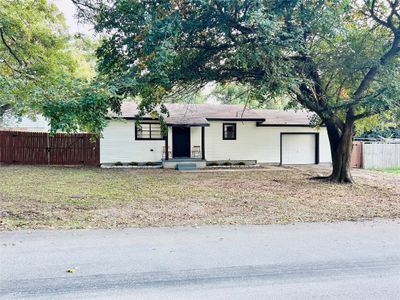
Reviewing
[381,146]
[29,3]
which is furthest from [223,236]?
[381,146]

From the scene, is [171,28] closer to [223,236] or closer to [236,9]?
[236,9]

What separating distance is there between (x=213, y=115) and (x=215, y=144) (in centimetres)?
168

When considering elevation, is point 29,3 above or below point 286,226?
above

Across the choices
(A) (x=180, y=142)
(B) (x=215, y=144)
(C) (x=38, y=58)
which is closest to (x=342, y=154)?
Answer: (B) (x=215, y=144)

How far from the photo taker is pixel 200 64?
11.4m

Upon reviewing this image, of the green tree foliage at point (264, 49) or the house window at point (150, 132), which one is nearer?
the green tree foliage at point (264, 49)

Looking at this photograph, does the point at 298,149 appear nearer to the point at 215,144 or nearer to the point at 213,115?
the point at 215,144

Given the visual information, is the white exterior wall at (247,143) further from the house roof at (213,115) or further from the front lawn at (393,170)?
the front lawn at (393,170)

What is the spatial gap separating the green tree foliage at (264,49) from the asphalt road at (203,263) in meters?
4.54

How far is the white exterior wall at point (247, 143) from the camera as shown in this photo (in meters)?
19.4

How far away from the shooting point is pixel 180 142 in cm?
1892

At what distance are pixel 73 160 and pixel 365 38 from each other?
1436 cm

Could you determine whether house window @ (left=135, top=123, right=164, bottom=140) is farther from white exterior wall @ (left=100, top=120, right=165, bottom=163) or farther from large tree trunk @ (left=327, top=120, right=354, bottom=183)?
large tree trunk @ (left=327, top=120, right=354, bottom=183)

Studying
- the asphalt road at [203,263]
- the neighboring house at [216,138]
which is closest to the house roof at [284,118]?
the neighboring house at [216,138]
